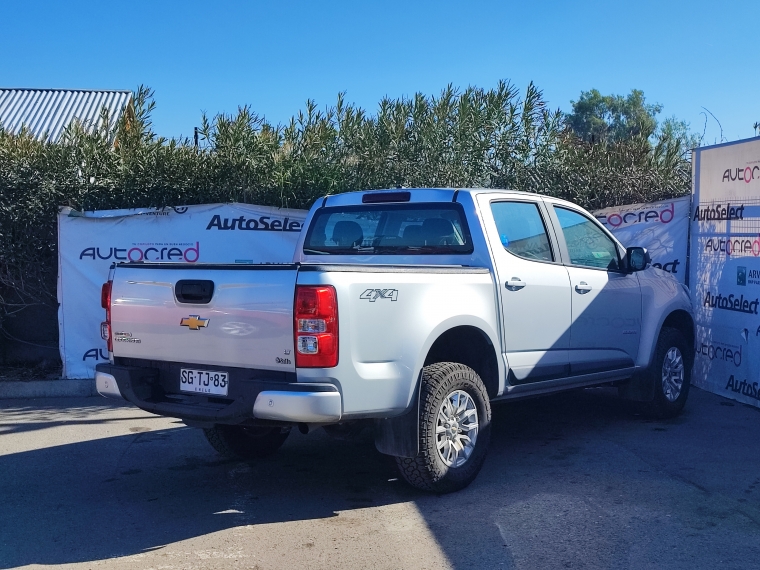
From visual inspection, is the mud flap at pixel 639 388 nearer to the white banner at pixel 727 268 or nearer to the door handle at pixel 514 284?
the white banner at pixel 727 268

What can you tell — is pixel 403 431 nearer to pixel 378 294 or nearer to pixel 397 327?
pixel 397 327

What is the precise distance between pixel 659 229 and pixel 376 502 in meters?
5.83

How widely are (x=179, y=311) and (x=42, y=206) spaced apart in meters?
5.10

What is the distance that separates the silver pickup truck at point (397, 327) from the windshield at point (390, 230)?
0.04 ft

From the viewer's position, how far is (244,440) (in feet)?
20.6

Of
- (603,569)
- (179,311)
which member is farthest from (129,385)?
(603,569)

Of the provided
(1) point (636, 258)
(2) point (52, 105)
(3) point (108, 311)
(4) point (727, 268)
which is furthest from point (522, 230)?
(2) point (52, 105)

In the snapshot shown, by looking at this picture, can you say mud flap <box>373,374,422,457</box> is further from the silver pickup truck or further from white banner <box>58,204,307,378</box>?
white banner <box>58,204,307,378</box>

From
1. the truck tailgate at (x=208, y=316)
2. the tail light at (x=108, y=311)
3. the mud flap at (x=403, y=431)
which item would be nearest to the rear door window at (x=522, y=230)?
the mud flap at (x=403, y=431)

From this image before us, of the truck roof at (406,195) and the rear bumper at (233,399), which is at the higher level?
the truck roof at (406,195)

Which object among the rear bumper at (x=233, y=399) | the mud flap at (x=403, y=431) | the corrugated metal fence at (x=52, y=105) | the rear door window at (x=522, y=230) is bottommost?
the mud flap at (x=403, y=431)

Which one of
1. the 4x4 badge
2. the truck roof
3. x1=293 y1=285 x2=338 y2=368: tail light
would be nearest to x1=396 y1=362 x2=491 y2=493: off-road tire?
the 4x4 badge

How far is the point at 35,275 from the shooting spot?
950cm

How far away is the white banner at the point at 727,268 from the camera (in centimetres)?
814
